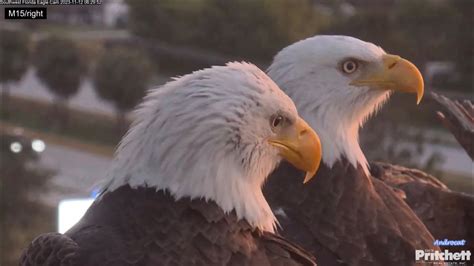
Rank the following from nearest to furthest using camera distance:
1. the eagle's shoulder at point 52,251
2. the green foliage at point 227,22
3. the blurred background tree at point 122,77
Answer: the eagle's shoulder at point 52,251 → the green foliage at point 227,22 → the blurred background tree at point 122,77

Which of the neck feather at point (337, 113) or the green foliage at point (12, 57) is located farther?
the green foliage at point (12, 57)

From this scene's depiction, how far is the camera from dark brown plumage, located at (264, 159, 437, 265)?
146cm

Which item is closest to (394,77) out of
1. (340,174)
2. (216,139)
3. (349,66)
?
(349,66)

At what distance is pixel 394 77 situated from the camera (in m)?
1.52


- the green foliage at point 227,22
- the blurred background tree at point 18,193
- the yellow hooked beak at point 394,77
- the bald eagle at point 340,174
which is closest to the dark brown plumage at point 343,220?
the bald eagle at point 340,174

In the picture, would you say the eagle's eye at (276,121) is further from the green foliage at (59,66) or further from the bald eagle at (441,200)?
the green foliage at (59,66)

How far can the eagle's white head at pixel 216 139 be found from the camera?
1156 mm

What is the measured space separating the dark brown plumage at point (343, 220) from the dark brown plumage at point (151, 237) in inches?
11.3

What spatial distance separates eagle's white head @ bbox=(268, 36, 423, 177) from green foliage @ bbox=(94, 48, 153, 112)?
1025 mm

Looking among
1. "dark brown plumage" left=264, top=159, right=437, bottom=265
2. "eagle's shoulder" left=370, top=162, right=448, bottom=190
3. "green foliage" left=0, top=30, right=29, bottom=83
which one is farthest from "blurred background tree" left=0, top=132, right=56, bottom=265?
"dark brown plumage" left=264, top=159, right=437, bottom=265

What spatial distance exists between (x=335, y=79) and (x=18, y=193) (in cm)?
170

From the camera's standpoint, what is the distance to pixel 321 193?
1.51 metres

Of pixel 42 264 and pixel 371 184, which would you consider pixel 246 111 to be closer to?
pixel 42 264

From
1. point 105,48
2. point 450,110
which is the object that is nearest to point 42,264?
point 450,110
